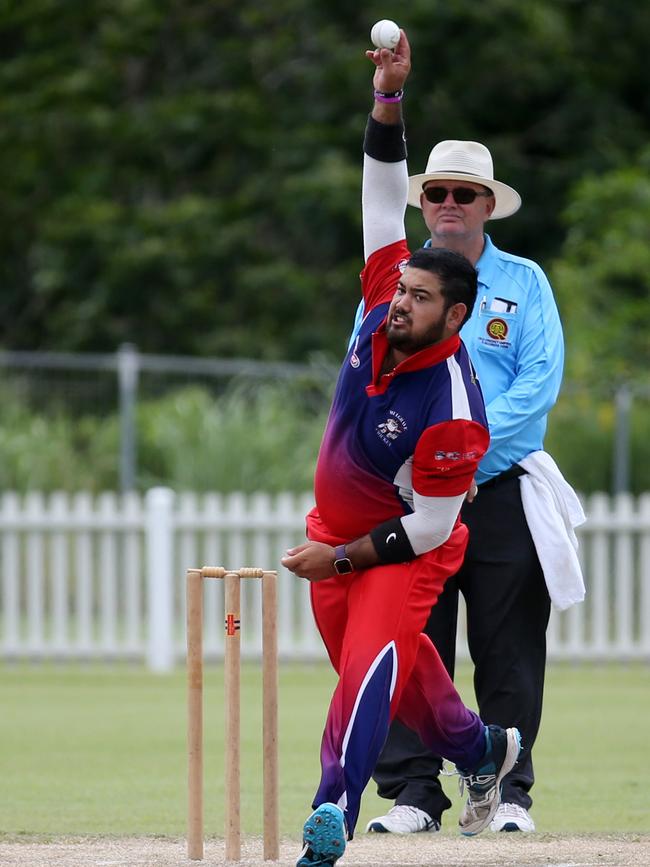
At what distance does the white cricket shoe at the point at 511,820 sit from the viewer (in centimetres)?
623

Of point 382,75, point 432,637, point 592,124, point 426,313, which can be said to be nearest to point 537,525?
point 432,637

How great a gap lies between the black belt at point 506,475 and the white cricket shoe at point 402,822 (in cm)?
116

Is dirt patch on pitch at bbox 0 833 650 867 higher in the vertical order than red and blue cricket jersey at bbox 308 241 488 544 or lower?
lower

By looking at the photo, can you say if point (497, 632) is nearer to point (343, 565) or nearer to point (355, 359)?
point (343, 565)

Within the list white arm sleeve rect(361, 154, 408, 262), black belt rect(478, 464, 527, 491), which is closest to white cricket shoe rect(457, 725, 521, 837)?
black belt rect(478, 464, 527, 491)

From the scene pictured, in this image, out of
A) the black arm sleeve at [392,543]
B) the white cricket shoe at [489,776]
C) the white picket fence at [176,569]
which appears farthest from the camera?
the white picket fence at [176,569]

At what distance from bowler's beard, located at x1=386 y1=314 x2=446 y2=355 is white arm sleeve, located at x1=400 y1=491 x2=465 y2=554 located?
1.41 ft

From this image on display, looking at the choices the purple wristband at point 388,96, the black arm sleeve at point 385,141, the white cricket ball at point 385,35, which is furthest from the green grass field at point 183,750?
the white cricket ball at point 385,35

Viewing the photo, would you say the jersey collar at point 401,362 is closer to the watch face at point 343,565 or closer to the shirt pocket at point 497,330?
the watch face at point 343,565

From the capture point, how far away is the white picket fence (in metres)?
12.8

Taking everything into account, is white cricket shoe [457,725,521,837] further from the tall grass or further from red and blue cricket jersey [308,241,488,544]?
the tall grass

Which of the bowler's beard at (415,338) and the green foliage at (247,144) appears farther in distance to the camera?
the green foliage at (247,144)

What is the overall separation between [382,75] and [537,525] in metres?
1.81

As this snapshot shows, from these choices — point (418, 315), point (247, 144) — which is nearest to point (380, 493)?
point (418, 315)
